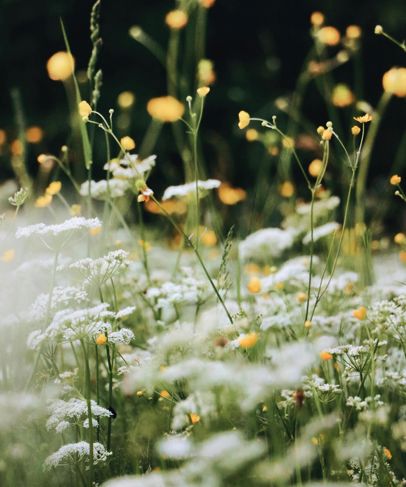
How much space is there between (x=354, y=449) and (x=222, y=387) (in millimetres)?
250

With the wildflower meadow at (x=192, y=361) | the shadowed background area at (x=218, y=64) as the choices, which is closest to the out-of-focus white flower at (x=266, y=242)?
the wildflower meadow at (x=192, y=361)

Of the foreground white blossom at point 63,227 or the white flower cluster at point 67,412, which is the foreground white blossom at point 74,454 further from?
the foreground white blossom at point 63,227

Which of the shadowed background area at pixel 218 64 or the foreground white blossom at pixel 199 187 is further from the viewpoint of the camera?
the shadowed background area at pixel 218 64

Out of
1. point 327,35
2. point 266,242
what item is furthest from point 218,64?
point 266,242

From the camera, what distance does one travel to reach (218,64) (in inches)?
224

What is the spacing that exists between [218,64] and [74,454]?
474cm

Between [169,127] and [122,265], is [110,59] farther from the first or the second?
[122,265]

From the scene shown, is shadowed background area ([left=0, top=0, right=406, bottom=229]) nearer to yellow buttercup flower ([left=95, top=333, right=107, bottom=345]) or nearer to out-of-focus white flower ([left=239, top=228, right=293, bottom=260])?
out-of-focus white flower ([left=239, top=228, right=293, bottom=260])

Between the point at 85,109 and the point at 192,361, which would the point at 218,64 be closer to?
the point at 85,109

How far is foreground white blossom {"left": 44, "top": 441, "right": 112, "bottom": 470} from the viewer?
51.2 inches

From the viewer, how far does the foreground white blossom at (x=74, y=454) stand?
4.27 feet

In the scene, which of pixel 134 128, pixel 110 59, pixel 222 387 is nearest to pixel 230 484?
pixel 222 387

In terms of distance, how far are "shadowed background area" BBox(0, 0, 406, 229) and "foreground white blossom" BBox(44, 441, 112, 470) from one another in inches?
142

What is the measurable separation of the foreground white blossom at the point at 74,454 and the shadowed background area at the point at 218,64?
360 centimetres
